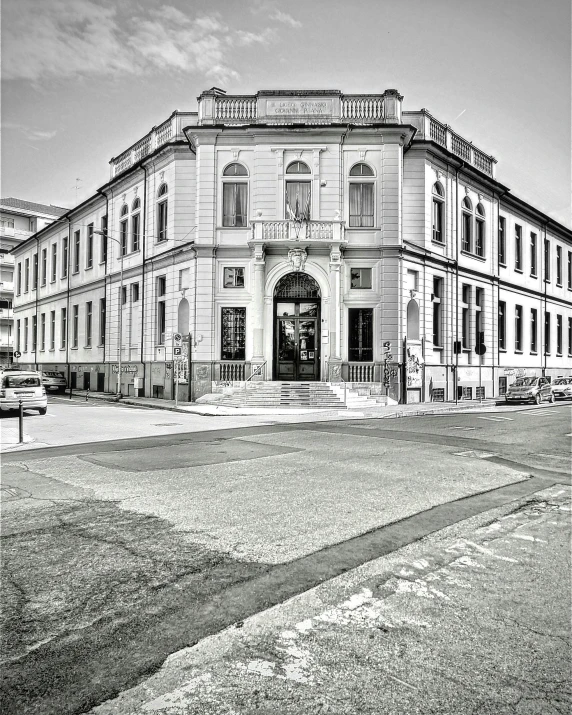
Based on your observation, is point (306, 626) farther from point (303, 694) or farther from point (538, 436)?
point (538, 436)

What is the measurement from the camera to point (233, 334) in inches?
1087

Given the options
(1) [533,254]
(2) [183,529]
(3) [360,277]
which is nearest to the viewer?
(2) [183,529]

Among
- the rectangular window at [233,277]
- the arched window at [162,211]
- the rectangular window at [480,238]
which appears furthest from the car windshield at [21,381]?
the rectangular window at [480,238]

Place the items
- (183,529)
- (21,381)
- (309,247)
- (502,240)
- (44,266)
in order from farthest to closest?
(44,266) < (502,240) < (309,247) < (21,381) < (183,529)

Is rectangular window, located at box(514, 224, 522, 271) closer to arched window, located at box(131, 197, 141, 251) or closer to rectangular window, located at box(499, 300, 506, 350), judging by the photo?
rectangular window, located at box(499, 300, 506, 350)

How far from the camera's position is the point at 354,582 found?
439 centimetres

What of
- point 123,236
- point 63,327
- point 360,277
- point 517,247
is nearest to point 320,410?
point 360,277

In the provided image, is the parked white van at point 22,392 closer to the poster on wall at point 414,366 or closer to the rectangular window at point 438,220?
the poster on wall at point 414,366

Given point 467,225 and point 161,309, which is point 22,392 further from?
point 467,225

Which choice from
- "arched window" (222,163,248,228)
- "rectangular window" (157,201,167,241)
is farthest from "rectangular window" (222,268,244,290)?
"rectangular window" (157,201,167,241)

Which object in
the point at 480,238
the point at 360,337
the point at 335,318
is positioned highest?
the point at 480,238

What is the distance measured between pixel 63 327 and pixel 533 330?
37.1m

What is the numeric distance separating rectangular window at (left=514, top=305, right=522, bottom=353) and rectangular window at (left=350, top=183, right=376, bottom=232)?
→ 667 inches

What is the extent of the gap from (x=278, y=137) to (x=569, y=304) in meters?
32.7
